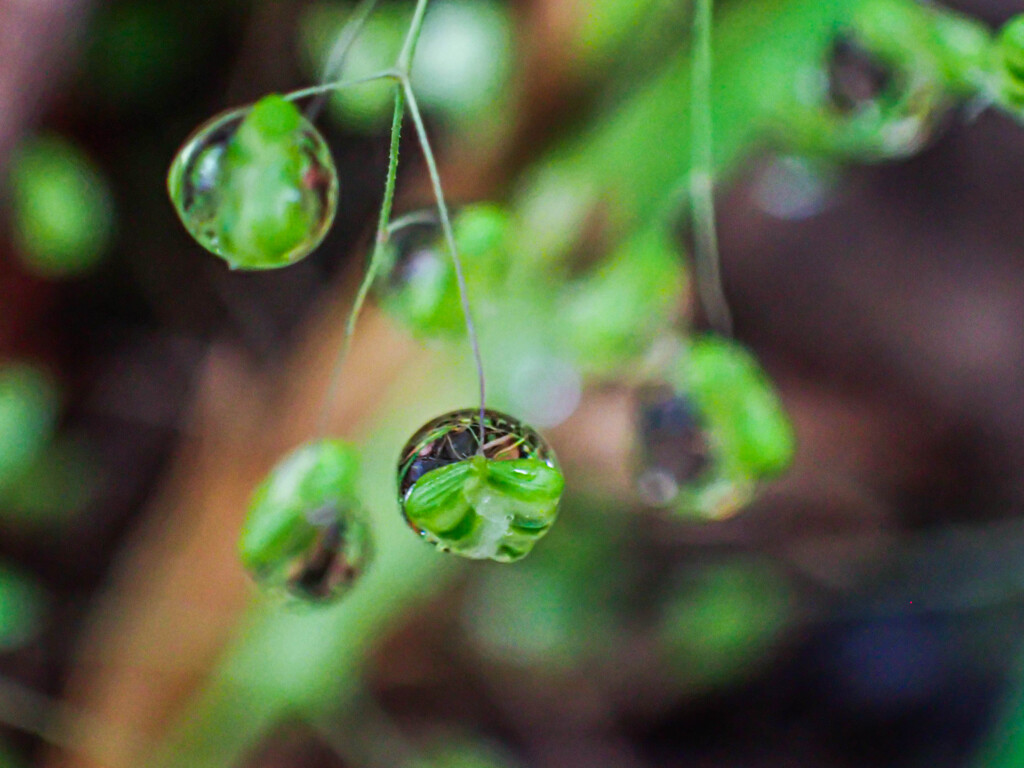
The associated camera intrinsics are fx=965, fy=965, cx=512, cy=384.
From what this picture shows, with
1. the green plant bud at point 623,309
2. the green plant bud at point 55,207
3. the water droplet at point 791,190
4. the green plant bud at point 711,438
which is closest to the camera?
the green plant bud at point 711,438

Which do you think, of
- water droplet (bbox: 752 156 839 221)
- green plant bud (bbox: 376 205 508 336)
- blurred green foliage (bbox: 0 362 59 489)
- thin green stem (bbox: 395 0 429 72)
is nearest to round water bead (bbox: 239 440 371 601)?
green plant bud (bbox: 376 205 508 336)

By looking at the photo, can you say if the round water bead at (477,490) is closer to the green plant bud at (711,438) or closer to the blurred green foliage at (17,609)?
the green plant bud at (711,438)

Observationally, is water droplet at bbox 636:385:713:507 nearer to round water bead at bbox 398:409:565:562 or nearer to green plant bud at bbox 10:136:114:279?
Result: round water bead at bbox 398:409:565:562

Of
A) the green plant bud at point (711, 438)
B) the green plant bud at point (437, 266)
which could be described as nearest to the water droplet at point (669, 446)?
the green plant bud at point (711, 438)

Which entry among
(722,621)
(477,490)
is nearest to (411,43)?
(477,490)

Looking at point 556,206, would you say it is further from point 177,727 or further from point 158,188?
point 177,727

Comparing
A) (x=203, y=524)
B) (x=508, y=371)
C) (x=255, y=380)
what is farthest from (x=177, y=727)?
(x=508, y=371)
